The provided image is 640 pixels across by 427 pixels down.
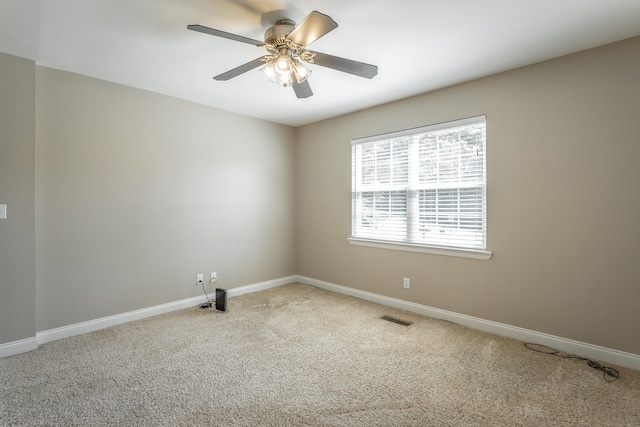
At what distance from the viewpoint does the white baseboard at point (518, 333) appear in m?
2.35

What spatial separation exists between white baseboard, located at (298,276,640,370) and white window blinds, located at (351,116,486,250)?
725 mm

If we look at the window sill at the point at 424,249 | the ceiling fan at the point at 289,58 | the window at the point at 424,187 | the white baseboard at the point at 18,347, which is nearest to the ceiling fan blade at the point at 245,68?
the ceiling fan at the point at 289,58

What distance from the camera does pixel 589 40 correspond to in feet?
7.64

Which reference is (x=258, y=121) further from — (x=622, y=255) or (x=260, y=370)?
(x=622, y=255)

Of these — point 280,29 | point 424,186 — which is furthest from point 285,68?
point 424,186

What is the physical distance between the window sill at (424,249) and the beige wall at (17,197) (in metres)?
3.29

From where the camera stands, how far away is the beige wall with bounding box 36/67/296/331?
2.83 meters

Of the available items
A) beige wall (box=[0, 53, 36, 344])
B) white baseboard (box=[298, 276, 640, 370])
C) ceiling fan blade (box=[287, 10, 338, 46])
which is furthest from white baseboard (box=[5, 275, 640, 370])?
ceiling fan blade (box=[287, 10, 338, 46])

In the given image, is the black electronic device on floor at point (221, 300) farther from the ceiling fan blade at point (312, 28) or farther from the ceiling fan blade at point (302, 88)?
the ceiling fan blade at point (312, 28)

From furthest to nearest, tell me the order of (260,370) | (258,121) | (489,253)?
(258,121), (489,253), (260,370)

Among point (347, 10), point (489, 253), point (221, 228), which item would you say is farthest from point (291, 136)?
point (489, 253)

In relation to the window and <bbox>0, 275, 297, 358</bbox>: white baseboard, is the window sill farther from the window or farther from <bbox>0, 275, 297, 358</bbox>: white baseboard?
<bbox>0, 275, 297, 358</bbox>: white baseboard

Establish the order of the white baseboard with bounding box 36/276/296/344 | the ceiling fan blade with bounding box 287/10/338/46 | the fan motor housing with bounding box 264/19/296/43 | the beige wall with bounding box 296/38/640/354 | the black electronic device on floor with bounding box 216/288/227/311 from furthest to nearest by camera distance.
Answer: the black electronic device on floor with bounding box 216/288/227/311, the white baseboard with bounding box 36/276/296/344, the beige wall with bounding box 296/38/640/354, the fan motor housing with bounding box 264/19/296/43, the ceiling fan blade with bounding box 287/10/338/46

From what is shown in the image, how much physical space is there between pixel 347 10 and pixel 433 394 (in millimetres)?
2560
